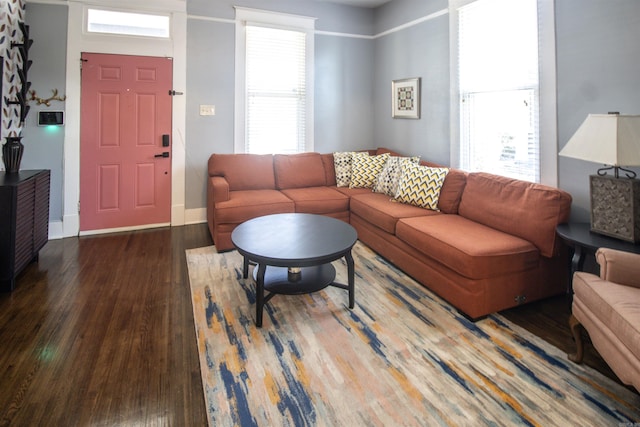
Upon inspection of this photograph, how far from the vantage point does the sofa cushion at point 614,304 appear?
1.47 m

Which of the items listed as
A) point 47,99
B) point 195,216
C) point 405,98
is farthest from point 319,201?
point 47,99

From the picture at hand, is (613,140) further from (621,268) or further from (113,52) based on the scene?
(113,52)

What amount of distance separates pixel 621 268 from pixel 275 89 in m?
4.13

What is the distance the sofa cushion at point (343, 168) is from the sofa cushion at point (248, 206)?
90cm

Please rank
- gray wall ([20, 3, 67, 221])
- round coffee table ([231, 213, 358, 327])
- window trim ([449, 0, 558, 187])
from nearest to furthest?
round coffee table ([231, 213, 358, 327])
window trim ([449, 0, 558, 187])
gray wall ([20, 3, 67, 221])

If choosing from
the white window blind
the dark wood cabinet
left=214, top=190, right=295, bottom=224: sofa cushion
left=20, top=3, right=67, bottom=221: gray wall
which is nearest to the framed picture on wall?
the white window blind

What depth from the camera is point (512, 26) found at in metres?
3.12

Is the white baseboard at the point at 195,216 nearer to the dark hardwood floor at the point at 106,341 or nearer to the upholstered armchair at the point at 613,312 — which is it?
the dark hardwood floor at the point at 106,341

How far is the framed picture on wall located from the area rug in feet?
8.68

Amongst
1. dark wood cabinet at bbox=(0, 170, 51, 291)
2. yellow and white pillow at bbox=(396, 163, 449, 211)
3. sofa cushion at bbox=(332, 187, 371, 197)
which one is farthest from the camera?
sofa cushion at bbox=(332, 187, 371, 197)

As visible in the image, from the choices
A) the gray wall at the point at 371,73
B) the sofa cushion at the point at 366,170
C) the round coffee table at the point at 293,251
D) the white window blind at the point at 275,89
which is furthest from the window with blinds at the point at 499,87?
the white window blind at the point at 275,89

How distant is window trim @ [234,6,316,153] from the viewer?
4.50 m

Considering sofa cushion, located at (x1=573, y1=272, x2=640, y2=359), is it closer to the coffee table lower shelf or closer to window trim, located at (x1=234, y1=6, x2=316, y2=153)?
the coffee table lower shelf

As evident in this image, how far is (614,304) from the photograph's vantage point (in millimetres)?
1606
